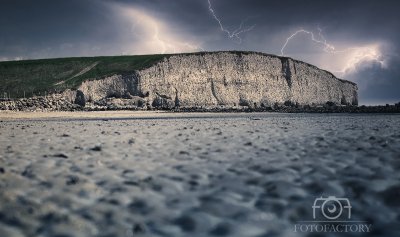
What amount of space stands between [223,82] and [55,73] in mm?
37440

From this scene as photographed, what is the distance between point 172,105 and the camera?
42469 millimetres


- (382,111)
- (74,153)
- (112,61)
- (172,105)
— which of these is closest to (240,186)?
(74,153)

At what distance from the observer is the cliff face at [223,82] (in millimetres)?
42500

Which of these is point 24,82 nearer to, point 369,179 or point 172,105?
point 172,105

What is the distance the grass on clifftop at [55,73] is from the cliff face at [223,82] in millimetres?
3384

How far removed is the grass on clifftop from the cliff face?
3384mm

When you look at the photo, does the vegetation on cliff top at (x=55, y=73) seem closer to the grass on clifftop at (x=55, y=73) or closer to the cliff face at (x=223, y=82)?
the grass on clifftop at (x=55, y=73)

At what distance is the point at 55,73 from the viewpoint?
155ft

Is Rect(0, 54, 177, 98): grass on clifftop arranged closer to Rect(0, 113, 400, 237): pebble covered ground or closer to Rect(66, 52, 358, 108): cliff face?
Rect(66, 52, 358, 108): cliff face

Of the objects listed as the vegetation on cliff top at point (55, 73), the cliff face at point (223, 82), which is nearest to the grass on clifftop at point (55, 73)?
the vegetation on cliff top at point (55, 73)

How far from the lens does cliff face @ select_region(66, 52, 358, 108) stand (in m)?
42.5

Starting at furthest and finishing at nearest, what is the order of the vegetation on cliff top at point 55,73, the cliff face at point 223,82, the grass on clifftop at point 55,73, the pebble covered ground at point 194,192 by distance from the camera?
the cliff face at point 223,82 < the grass on clifftop at point 55,73 < the vegetation on cliff top at point 55,73 < the pebble covered ground at point 194,192

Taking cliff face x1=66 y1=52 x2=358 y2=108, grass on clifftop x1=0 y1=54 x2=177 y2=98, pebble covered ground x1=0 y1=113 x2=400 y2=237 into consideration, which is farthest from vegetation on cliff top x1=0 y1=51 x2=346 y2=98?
pebble covered ground x1=0 y1=113 x2=400 y2=237

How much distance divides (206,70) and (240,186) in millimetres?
45328
